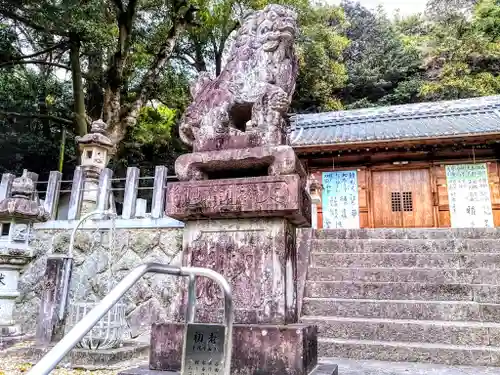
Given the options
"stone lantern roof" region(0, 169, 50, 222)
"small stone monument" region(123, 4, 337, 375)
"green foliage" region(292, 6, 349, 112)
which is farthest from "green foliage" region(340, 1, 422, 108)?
"small stone monument" region(123, 4, 337, 375)

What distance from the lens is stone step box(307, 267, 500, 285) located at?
4992 mm

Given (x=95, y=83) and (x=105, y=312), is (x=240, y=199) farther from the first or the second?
(x=95, y=83)

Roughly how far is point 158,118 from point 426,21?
22.2m

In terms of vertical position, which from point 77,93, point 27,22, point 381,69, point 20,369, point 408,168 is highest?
point 381,69

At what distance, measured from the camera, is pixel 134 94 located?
13883mm

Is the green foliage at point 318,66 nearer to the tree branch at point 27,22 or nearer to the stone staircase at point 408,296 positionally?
the tree branch at point 27,22

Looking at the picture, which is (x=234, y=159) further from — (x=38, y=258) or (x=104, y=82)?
(x=104, y=82)

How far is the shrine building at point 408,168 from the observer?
37.0 feet

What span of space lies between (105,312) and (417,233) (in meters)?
6.20

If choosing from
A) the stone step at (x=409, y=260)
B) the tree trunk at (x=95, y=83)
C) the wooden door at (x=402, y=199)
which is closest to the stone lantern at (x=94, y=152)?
the tree trunk at (x=95, y=83)

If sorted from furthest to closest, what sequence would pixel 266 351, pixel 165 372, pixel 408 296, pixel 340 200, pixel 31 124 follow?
1. pixel 31 124
2. pixel 340 200
3. pixel 408 296
4. pixel 165 372
5. pixel 266 351

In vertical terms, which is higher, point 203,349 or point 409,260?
point 409,260

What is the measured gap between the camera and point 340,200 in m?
12.6

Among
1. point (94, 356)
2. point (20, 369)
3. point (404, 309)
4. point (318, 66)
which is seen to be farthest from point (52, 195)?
point (318, 66)
